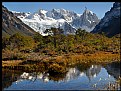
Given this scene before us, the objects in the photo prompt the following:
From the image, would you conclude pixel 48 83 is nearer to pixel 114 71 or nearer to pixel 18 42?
pixel 114 71

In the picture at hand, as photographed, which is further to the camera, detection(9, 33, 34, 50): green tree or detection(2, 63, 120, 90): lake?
detection(9, 33, 34, 50): green tree

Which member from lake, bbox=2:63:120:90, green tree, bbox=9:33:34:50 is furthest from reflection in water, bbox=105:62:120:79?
green tree, bbox=9:33:34:50

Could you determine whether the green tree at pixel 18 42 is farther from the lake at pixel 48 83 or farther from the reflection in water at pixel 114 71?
the lake at pixel 48 83

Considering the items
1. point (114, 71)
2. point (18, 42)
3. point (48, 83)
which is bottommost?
point (48, 83)

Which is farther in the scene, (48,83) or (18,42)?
(18,42)

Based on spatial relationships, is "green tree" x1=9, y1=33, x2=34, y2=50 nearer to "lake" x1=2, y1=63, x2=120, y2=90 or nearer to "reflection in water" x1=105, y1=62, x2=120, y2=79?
"reflection in water" x1=105, y1=62, x2=120, y2=79

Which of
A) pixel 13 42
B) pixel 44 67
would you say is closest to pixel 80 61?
pixel 44 67

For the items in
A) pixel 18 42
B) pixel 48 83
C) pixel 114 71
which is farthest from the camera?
pixel 18 42

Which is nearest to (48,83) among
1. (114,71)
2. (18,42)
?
(114,71)

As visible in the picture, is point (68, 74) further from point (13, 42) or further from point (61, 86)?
point (13, 42)

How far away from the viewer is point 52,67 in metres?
38.6

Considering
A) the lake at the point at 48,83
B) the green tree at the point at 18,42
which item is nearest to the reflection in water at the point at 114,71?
the lake at the point at 48,83

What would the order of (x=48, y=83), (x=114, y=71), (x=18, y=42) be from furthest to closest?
(x=18, y=42), (x=114, y=71), (x=48, y=83)

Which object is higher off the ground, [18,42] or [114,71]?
[18,42]
